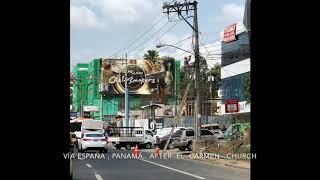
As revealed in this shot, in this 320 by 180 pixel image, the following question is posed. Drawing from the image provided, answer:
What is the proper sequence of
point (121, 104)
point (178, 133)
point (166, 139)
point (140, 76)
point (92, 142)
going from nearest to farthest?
point (92, 142)
point (178, 133)
point (166, 139)
point (140, 76)
point (121, 104)

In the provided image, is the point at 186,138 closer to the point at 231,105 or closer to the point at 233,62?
the point at 231,105

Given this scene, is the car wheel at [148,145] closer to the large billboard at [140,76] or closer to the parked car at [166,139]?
the parked car at [166,139]

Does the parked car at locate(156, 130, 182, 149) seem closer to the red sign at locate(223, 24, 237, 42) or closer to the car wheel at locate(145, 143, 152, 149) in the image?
the car wheel at locate(145, 143, 152, 149)

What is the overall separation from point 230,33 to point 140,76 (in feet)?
107

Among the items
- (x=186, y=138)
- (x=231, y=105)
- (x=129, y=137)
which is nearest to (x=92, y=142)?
(x=186, y=138)

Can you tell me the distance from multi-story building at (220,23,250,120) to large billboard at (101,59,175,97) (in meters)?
28.4

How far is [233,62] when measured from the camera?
5744 centimetres

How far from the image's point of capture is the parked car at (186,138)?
120ft
